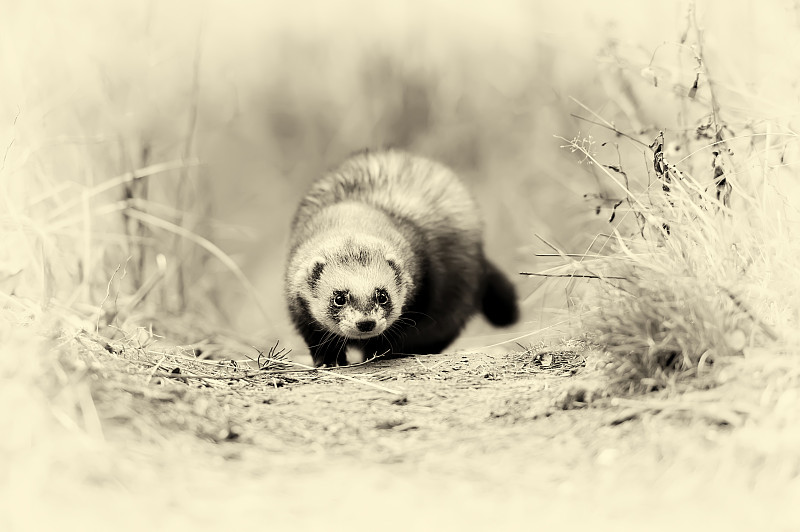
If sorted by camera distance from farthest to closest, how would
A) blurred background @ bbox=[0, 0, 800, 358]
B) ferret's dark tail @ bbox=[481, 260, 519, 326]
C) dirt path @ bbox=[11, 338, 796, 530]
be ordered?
ferret's dark tail @ bbox=[481, 260, 519, 326], blurred background @ bbox=[0, 0, 800, 358], dirt path @ bbox=[11, 338, 796, 530]

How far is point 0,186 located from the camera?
3582 millimetres

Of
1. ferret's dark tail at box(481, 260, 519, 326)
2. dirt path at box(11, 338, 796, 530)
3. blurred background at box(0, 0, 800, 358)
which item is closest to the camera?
dirt path at box(11, 338, 796, 530)

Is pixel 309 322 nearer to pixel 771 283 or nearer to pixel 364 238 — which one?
pixel 364 238

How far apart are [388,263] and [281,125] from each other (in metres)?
4.77

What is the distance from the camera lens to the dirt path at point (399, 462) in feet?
7.18

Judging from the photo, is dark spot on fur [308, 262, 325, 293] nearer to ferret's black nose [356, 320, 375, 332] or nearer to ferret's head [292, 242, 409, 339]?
ferret's head [292, 242, 409, 339]

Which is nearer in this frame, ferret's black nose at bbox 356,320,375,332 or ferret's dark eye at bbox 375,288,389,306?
ferret's black nose at bbox 356,320,375,332

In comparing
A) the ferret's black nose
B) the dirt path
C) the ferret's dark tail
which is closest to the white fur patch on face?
the ferret's black nose

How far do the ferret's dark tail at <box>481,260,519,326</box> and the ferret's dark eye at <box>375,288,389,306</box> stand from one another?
160cm

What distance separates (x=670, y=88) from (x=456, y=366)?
202 cm

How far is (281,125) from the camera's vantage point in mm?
9016

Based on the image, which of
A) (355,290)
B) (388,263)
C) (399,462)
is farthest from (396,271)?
(399,462)

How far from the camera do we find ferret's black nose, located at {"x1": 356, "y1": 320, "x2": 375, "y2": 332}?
4.48 meters

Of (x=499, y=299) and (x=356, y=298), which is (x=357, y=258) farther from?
(x=499, y=299)
